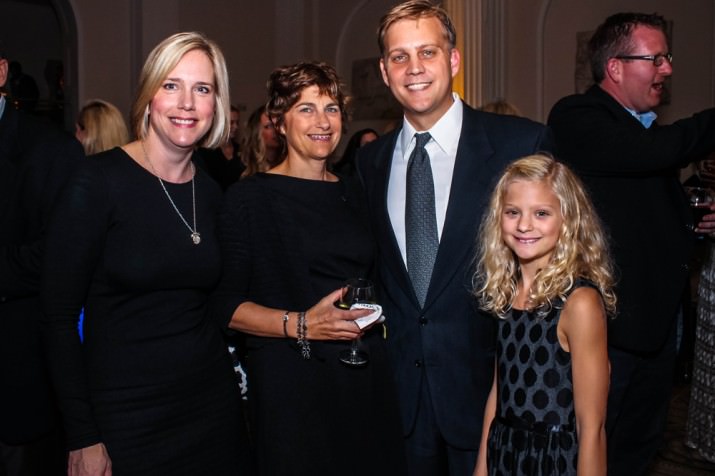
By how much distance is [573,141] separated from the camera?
289 cm

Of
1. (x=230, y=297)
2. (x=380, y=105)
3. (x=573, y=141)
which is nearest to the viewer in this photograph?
(x=230, y=297)

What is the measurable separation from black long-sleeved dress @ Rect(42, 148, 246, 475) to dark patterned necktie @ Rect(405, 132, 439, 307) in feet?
1.87

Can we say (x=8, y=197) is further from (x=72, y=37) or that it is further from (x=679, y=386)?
(x=72, y=37)

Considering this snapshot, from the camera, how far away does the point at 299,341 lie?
7.20 ft

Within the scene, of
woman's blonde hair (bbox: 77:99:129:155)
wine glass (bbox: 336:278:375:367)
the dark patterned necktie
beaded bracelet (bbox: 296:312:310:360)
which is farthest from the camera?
woman's blonde hair (bbox: 77:99:129:155)

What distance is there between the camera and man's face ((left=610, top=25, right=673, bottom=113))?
2.90 m

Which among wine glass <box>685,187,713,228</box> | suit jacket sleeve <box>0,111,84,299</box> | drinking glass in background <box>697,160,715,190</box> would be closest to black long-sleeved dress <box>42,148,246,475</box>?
suit jacket sleeve <box>0,111,84,299</box>

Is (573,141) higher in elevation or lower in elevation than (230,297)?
higher

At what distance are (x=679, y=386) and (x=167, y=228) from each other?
4.63 m

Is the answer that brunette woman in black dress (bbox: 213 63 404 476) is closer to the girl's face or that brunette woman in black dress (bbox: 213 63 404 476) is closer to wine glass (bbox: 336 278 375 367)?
wine glass (bbox: 336 278 375 367)

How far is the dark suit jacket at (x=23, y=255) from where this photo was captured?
2.22m

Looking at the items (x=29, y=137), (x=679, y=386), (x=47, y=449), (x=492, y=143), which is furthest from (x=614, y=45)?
(x=679, y=386)

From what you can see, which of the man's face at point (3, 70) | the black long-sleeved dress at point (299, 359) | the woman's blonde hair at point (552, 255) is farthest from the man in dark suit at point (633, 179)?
the man's face at point (3, 70)

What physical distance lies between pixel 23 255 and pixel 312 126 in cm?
91
